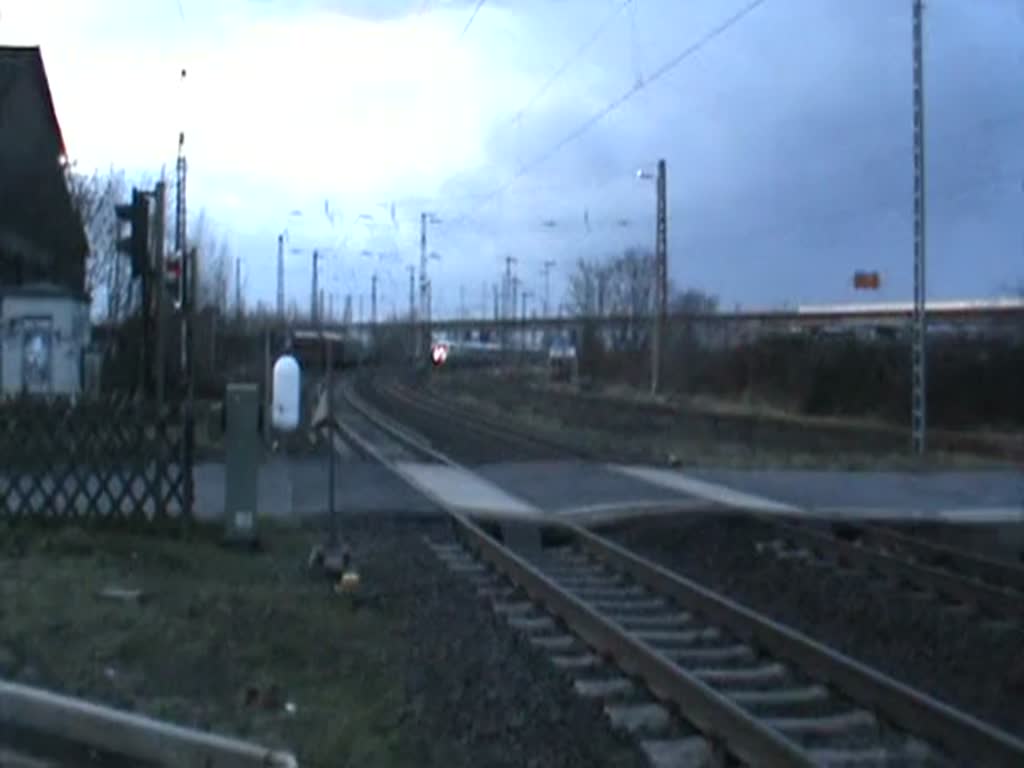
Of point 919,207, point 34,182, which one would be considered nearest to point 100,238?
point 34,182

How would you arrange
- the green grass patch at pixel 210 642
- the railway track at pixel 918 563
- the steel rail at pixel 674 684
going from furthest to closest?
the railway track at pixel 918 563 < the green grass patch at pixel 210 642 < the steel rail at pixel 674 684

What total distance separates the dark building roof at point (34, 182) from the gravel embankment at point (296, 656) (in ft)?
132

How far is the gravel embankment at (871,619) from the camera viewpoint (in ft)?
44.5

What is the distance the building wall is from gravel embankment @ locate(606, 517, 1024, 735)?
20.2m

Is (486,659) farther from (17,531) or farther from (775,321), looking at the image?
(775,321)

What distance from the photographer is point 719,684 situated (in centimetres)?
1300

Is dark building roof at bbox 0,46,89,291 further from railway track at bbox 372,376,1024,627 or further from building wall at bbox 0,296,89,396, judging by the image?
railway track at bbox 372,376,1024,627

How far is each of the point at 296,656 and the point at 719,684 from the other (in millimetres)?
2919

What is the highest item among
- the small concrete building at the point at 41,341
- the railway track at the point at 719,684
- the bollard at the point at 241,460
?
the small concrete building at the point at 41,341

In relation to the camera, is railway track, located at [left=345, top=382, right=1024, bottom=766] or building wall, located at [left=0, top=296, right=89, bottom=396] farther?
building wall, located at [left=0, top=296, right=89, bottom=396]

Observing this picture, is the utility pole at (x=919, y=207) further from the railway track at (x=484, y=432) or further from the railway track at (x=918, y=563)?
the railway track at (x=918, y=563)

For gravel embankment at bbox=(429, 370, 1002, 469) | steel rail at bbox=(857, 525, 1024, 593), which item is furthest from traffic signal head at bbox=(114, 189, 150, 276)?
gravel embankment at bbox=(429, 370, 1002, 469)

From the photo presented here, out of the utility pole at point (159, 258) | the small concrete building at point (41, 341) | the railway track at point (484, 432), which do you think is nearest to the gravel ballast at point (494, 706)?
the utility pole at point (159, 258)

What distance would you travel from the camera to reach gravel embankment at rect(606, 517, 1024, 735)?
13.6 meters
